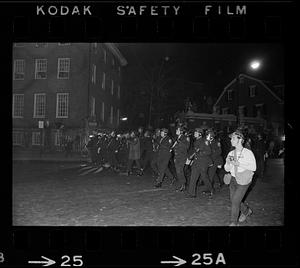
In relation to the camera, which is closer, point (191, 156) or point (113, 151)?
point (191, 156)

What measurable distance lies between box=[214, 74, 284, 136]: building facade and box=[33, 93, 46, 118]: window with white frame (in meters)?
5.19

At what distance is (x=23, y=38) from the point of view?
608 centimetres

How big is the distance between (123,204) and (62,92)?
4735 mm

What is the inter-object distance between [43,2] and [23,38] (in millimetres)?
817

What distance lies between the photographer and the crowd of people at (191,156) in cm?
586

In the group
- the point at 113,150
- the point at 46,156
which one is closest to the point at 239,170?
the point at 113,150

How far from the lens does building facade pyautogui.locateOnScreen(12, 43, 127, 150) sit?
8141 millimetres

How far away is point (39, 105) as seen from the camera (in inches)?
355

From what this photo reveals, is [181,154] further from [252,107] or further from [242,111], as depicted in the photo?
[252,107]

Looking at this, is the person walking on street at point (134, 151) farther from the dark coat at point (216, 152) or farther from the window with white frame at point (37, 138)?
the dark coat at point (216, 152)

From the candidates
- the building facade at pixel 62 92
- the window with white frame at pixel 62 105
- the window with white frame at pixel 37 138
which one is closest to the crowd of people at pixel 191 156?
the building facade at pixel 62 92
